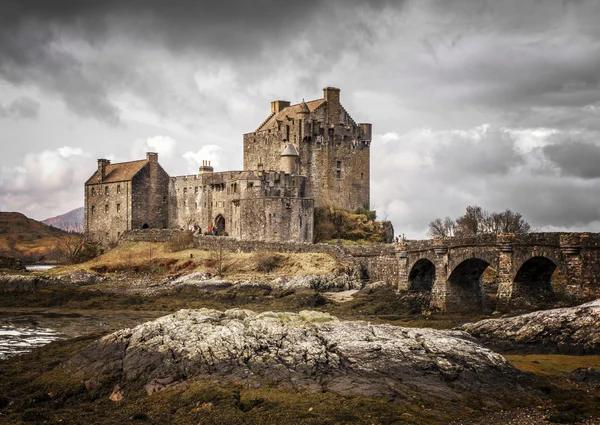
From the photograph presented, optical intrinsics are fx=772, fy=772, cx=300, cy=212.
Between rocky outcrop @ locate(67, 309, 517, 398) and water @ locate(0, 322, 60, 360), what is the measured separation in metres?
6.62

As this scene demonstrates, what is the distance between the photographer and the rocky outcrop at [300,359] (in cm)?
2325

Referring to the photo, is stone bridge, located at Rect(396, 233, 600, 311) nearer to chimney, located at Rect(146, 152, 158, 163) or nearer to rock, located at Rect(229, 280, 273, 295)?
rock, located at Rect(229, 280, 273, 295)

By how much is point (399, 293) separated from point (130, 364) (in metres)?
25.2

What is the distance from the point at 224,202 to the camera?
→ 71.3 meters

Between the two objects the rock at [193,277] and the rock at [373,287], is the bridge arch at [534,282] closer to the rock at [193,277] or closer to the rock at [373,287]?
the rock at [373,287]

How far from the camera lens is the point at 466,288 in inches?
1649

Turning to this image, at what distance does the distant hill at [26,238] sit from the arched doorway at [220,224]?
3649cm

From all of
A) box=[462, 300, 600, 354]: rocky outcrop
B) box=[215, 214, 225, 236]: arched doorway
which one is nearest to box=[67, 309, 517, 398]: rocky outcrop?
box=[462, 300, 600, 354]: rocky outcrop

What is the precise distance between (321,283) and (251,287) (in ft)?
15.7

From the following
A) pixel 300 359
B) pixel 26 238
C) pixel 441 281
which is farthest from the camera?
pixel 26 238

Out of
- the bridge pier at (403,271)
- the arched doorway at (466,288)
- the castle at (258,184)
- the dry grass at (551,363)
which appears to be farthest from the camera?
the castle at (258,184)

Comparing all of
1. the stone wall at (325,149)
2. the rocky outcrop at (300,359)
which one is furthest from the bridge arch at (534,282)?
the stone wall at (325,149)

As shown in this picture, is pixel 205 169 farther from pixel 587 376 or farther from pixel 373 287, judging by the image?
pixel 587 376

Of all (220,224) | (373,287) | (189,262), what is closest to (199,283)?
(189,262)
